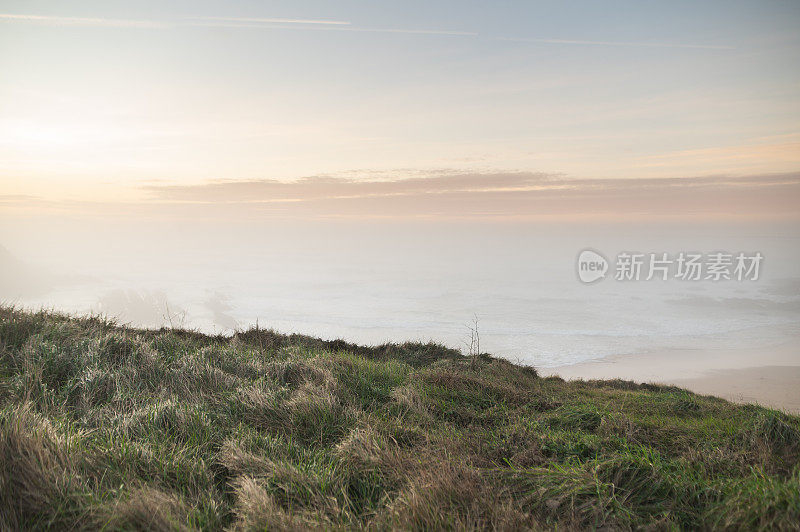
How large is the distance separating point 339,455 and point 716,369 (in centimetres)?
5441

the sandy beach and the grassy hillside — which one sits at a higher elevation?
the grassy hillside

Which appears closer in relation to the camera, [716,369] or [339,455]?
[339,455]

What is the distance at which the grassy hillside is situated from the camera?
2824 millimetres

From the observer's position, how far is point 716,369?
45.4m

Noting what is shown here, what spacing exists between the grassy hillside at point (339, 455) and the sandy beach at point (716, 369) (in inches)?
1193

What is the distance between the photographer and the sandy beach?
Result: 116 feet

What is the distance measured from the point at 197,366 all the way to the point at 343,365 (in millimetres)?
2183

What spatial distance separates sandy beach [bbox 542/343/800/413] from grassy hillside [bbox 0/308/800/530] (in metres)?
30.3

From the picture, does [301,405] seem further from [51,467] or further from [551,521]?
[551,521]

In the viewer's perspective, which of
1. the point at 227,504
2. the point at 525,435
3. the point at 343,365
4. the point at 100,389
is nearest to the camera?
the point at 227,504

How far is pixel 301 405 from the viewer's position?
15.7 feet

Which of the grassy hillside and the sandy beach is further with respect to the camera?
the sandy beach

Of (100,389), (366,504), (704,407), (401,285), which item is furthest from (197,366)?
(401,285)

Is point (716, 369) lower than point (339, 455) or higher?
lower
